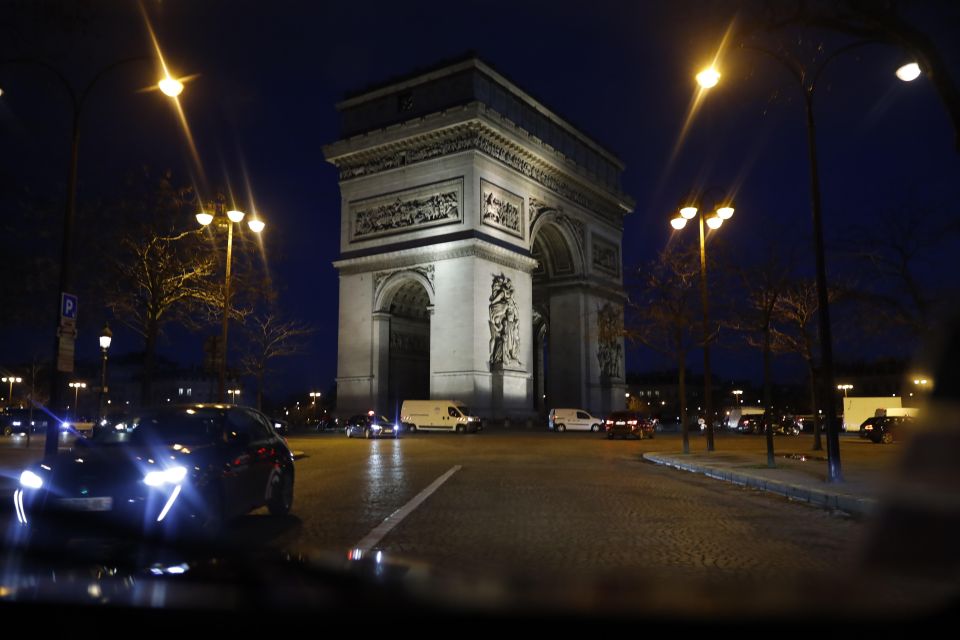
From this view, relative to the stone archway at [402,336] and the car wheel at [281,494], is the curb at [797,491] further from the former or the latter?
the stone archway at [402,336]

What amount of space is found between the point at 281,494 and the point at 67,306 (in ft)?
22.0

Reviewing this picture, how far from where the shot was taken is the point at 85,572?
292 cm

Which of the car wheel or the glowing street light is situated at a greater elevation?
the glowing street light

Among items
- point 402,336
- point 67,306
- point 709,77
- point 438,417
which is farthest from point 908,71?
point 402,336

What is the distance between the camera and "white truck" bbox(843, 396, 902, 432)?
51500 millimetres

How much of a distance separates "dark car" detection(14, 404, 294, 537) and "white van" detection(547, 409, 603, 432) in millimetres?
40009

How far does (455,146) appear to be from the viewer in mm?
46406

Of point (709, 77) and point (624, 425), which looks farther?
point (624, 425)

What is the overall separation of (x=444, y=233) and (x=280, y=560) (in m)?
43.7

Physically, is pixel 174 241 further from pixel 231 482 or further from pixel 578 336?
pixel 578 336

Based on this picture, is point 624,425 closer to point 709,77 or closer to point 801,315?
point 801,315

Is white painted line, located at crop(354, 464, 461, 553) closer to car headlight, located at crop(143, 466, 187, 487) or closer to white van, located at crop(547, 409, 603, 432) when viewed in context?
car headlight, located at crop(143, 466, 187, 487)

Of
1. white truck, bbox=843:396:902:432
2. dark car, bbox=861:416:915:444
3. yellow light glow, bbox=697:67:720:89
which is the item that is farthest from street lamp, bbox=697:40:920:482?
white truck, bbox=843:396:902:432

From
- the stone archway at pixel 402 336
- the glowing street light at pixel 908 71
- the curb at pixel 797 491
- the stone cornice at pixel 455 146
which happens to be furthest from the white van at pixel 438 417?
the glowing street light at pixel 908 71
